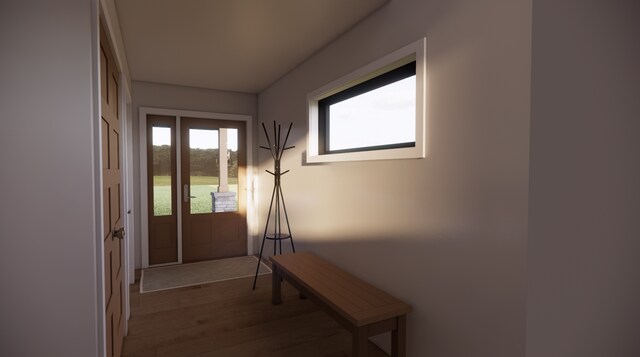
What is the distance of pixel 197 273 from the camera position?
418 centimetres

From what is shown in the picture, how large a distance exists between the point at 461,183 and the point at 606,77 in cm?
90

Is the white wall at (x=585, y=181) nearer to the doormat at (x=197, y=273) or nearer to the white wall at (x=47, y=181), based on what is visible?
the white wall at (x=47, y=181)

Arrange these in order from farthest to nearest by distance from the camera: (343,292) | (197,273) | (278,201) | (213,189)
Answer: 1. (213,189)
2. (197,273)
3. (278,201)
4. (343,292)

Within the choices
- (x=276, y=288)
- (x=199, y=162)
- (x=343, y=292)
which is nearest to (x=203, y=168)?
(x=199, y=162)

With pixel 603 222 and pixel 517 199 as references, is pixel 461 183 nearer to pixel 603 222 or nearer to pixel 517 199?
pixel 517 199

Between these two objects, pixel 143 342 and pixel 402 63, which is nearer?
pixel 402 63

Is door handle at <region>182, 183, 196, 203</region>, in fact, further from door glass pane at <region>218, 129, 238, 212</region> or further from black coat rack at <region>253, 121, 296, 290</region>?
black coat rack at <region>253, 121, 296, 290</region>

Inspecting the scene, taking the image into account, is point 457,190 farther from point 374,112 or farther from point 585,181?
point 374,112

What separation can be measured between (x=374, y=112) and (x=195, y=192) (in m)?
3.07

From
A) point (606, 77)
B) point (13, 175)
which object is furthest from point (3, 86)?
point (606, 77)

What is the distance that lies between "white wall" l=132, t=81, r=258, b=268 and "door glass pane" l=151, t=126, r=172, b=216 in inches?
8.1

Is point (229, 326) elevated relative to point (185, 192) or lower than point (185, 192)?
lower

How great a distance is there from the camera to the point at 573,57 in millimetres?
1551

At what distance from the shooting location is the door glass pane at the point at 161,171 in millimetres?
4457
